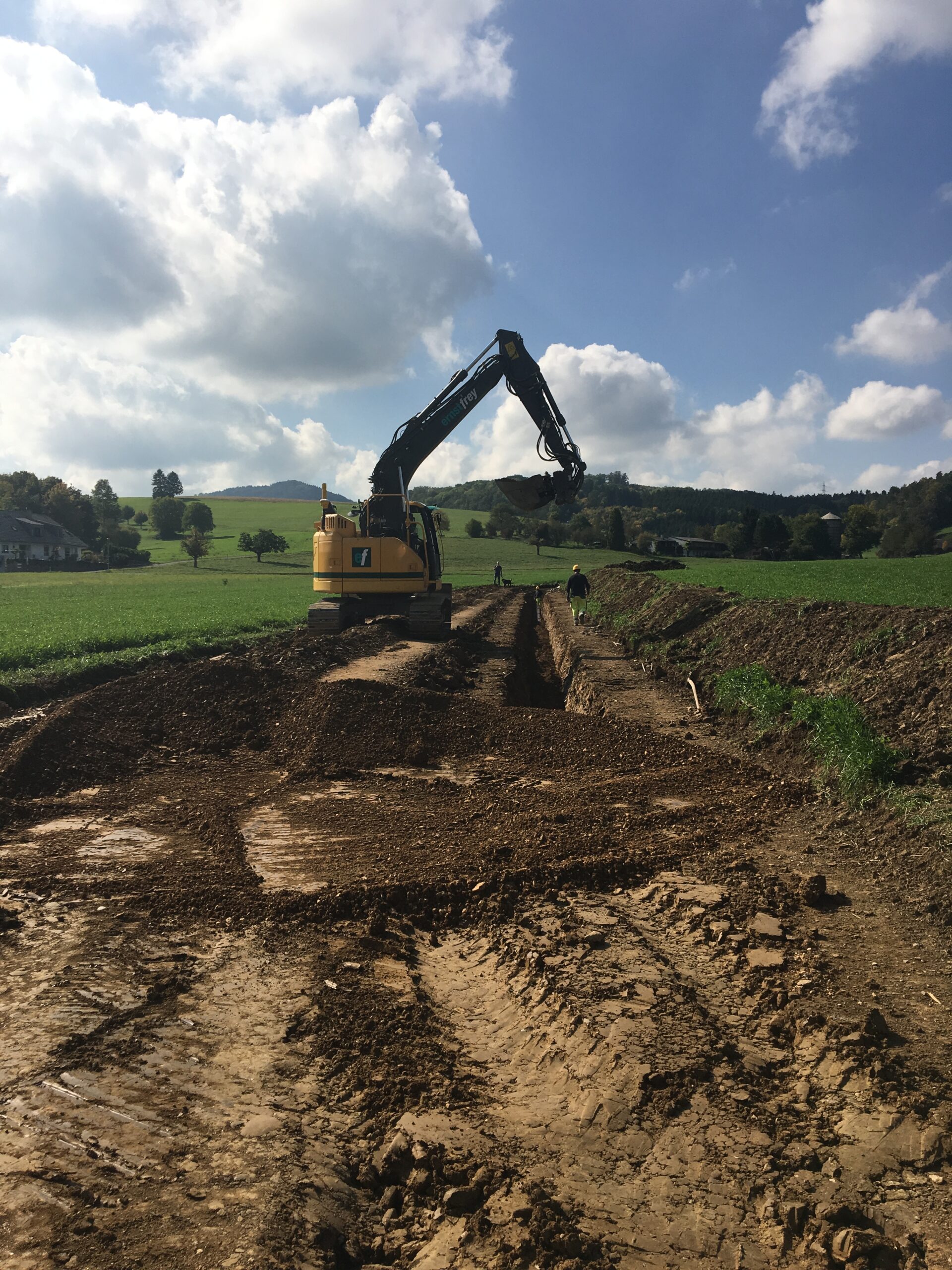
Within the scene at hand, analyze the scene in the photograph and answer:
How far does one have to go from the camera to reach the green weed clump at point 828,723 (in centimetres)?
726

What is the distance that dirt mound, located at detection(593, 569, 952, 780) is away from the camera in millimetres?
8367

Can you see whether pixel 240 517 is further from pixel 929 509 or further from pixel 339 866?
pixel 339 866

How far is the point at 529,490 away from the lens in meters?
17.3

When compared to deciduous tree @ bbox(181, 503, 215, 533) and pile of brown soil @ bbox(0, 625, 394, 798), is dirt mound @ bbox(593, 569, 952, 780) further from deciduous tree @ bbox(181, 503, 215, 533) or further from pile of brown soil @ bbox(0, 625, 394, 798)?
deciduous tree @ bbox(181, 503, 215, 533)

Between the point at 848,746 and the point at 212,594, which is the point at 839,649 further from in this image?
the point at 212,594

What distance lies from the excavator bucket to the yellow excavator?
0.07ft

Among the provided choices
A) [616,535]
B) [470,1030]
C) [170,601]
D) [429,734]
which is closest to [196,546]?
[170,601]

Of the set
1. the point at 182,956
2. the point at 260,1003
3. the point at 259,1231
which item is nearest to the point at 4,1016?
the point at 182,956

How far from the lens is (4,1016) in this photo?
14.0 ft

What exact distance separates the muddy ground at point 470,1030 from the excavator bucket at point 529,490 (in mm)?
9690

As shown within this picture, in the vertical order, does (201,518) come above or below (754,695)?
above

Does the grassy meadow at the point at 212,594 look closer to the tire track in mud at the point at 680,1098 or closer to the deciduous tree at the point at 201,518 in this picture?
the tire track in mud at the point at 680,1098

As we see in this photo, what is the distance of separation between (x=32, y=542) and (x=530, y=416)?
7911 cm

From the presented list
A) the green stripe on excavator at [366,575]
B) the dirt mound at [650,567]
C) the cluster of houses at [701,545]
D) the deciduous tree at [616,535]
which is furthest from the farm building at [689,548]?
the green stripe on excavator at [366,575]
